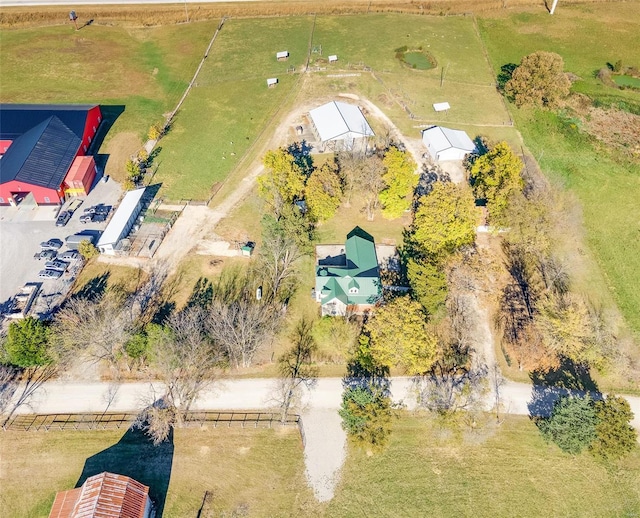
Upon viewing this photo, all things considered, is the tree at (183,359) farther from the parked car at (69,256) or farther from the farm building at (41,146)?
the farm building at (41,146)

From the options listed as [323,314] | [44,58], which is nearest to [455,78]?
[323,314]

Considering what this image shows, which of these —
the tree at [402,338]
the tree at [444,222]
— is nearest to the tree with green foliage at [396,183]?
the tree at [444,222]

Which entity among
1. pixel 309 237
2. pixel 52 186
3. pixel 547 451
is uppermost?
pixel 52 186

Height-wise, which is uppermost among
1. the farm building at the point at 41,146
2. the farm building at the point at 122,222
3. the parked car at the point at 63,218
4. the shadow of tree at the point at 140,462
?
the farm building at the point at 41,146

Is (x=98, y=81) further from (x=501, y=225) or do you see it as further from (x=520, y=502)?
(x=520, y=502)

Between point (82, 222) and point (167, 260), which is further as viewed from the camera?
point (82, 222)

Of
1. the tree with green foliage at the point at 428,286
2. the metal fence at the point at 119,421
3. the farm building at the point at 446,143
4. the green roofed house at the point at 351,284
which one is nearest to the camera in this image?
the metal fence at the point at 119,421

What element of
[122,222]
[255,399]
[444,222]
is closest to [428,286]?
[444,222]
